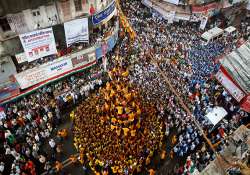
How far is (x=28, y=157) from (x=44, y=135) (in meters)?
2.14

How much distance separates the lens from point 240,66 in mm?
22625

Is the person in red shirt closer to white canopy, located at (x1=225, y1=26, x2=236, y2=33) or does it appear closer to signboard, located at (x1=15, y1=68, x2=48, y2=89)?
signboard, located at (x1=15, y1=68, x2=48, y2=89)

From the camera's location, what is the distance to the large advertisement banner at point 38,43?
21672 millimetres

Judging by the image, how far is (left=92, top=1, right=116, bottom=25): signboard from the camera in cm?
2446

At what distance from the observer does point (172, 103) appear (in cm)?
2333

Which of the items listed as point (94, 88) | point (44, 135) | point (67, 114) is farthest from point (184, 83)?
point (44, 135)

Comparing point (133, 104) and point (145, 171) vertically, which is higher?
point (133, 104)

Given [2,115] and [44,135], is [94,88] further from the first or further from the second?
[2,115]

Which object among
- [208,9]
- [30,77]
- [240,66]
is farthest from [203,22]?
[30,77]

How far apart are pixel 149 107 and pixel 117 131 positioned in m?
3.74

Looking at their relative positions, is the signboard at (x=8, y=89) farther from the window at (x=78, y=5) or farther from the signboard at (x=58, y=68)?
the window at (x=78, y=5)

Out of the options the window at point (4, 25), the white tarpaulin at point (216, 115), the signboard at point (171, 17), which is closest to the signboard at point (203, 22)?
the signboard at point (171, 17)

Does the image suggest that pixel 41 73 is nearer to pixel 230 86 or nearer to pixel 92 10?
pixel 92 10

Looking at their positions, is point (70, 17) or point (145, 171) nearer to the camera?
point (145, 171)
